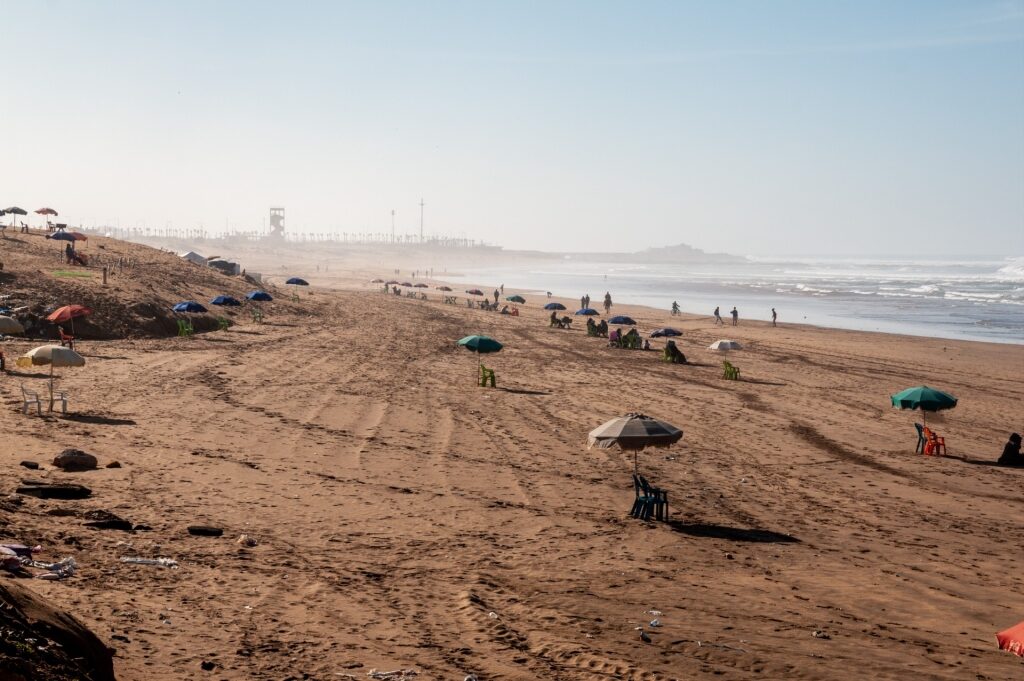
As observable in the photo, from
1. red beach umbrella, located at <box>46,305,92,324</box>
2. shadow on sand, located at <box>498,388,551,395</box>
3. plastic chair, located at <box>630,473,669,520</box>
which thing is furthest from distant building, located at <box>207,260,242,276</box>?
plastic chair, located at <box>630,473,669,520</box>

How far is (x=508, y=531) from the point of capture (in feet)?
42.2

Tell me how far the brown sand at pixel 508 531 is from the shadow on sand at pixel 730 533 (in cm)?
6

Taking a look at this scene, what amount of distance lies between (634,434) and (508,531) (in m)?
2.51

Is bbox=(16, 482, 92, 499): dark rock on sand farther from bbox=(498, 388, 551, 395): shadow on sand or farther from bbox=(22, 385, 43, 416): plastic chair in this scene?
bbox=(498, 388, 551, 395): shadow on sand

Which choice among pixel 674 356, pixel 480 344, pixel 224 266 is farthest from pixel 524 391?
pixel 224 266

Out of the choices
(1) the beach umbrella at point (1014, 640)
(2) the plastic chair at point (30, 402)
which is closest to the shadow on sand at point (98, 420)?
(2) the plastic chair at point (30, 402)

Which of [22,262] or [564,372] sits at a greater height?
[22,262]

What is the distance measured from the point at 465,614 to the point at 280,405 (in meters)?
12.5

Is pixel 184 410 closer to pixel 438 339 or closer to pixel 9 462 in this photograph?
pixel 9 462

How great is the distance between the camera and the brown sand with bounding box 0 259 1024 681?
8.86 metres

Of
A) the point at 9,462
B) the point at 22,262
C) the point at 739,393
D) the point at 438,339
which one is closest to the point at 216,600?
the point at 9,462

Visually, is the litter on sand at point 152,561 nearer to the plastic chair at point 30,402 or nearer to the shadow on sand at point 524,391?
the plastic chair at point 30,402

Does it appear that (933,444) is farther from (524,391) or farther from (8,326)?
(8,326)

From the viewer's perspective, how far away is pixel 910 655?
922cm
